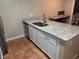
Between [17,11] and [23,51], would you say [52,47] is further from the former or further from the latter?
Answer: [17,11]

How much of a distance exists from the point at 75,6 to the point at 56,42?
1.24 meters

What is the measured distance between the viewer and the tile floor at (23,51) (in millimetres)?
2435

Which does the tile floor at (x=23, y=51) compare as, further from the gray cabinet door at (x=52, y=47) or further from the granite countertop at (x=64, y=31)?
the granite countertop at (x=64, y=31)

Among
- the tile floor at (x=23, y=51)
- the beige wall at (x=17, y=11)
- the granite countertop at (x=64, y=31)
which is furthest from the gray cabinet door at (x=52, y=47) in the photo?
the beige wall at (x=17, y=11)

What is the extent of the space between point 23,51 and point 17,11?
175 cm

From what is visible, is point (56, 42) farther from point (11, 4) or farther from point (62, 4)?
point (62, 4)

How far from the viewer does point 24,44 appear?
3.15 meters

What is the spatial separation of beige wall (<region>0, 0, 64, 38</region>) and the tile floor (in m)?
0.62

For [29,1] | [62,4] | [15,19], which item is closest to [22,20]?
[15,19]

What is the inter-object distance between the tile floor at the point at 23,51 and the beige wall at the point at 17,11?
619 mm

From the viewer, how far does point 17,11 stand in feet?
11.1

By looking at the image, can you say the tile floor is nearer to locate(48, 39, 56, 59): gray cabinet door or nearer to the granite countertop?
locate(48, 39, 56, 59): gray cabinet door

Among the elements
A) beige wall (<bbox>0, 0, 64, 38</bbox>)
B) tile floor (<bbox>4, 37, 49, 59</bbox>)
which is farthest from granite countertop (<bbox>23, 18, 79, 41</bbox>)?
beige wall (<bbox>0, 0, 64, 38</bbox>)

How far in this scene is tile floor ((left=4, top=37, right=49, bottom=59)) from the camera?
2.44m
